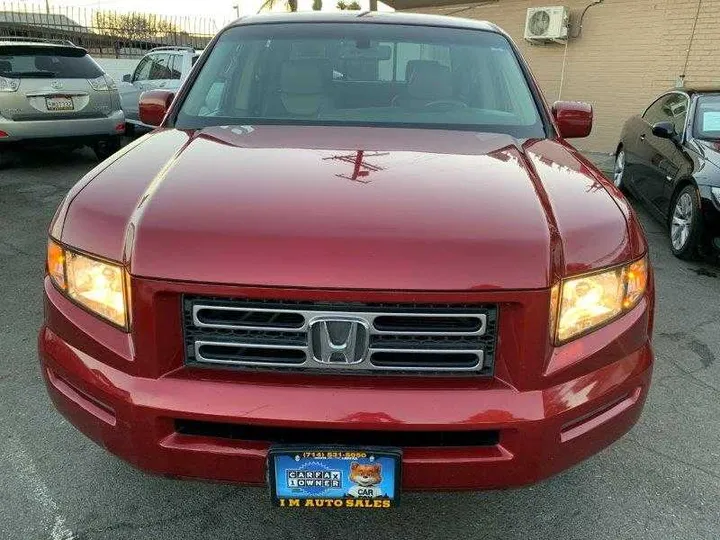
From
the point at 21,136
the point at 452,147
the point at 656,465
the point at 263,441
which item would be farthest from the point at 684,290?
the point at 21,136

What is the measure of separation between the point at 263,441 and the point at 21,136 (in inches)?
310

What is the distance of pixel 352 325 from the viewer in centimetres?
170

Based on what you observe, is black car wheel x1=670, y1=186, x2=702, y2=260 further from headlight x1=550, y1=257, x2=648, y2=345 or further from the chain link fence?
the chain link fence

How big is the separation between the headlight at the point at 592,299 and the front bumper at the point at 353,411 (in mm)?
45

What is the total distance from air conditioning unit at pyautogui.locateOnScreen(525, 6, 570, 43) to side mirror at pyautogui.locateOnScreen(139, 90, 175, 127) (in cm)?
1061

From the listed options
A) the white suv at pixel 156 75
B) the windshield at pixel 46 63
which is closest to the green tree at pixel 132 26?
the white suv at pixel 156 75

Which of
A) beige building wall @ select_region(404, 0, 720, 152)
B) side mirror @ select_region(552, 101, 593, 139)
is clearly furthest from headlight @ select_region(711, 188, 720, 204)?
beige building wall @ select_region(404, 0, 720, 152)

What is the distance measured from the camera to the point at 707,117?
235 inches

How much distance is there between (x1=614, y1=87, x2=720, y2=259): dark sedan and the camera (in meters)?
5.25

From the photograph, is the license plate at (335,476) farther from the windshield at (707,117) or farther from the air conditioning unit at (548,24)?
the air conditioning unit at (548,24)

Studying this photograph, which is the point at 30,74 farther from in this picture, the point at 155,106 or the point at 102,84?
the point at 155,106

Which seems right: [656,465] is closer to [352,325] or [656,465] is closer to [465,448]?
[465,448]

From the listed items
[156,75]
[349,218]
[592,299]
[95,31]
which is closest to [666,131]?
[592,299]

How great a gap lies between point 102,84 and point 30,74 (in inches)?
37.0
